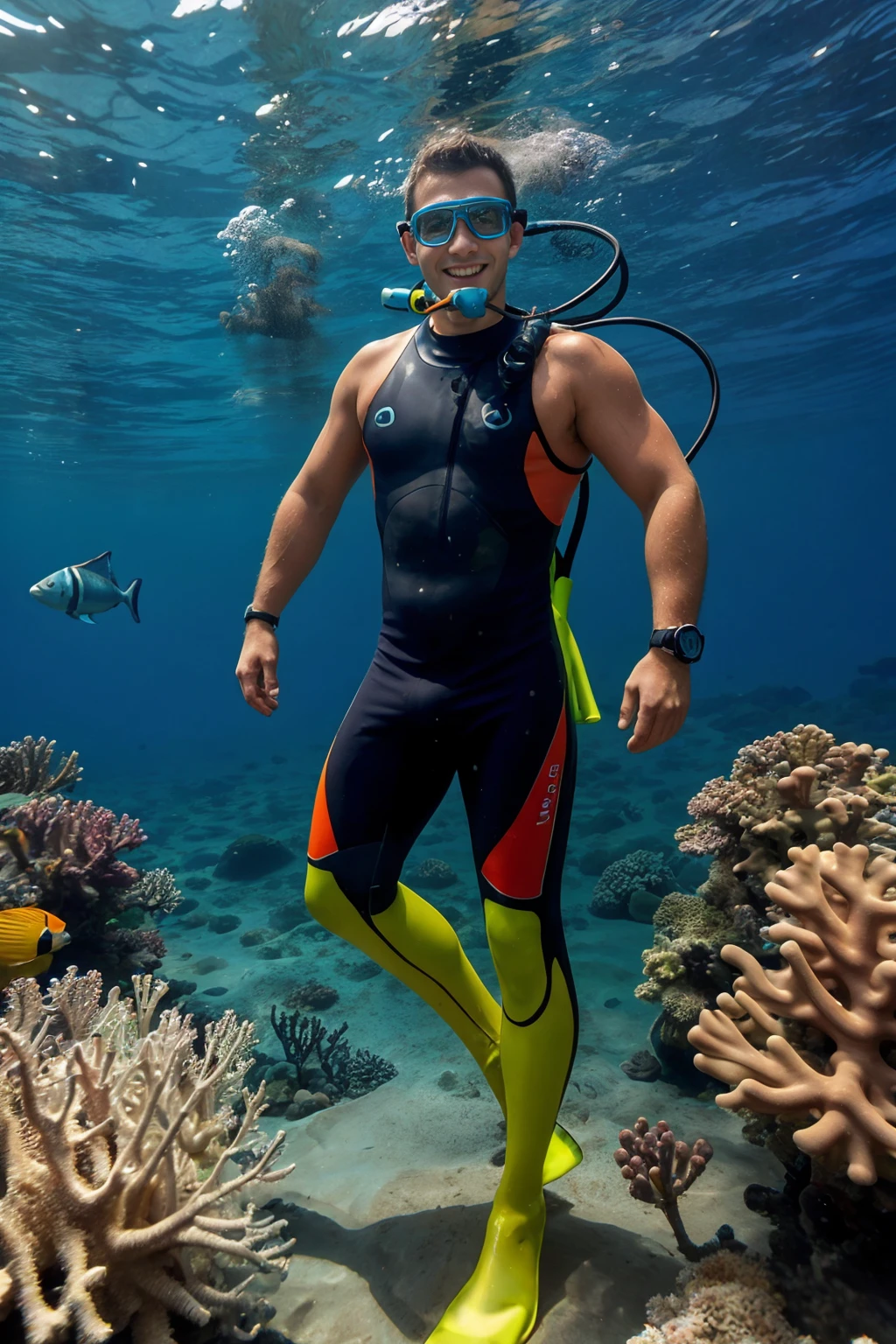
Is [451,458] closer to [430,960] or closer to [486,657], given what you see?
[486,657]

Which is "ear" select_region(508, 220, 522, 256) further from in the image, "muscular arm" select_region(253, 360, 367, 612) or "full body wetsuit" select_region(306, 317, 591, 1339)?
"muscular arm" select_region(253, 360, 367, 612)

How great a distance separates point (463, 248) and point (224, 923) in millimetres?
9564

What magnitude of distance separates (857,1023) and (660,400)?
103 feet

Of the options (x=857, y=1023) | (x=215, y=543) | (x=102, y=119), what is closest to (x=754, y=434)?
(x=102, y=119)

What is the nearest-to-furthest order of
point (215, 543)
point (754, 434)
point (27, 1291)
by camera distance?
point (27, 1291) → point (754, 434) → point (215, 543)

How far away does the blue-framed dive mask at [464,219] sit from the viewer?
277 centimetres

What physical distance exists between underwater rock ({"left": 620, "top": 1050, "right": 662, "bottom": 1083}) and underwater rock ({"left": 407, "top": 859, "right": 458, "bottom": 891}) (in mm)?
6319

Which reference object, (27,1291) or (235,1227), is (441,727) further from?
(27,1291)

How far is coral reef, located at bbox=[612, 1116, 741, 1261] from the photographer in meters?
2.39

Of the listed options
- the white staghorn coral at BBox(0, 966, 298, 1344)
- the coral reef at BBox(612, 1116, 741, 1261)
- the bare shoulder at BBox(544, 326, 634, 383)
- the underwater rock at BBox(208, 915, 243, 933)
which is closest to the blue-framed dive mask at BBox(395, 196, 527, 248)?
the bare shoulder at BBox(544, 326, 634, 383)

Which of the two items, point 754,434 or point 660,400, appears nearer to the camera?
point 660,400

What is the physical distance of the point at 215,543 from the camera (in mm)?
68250

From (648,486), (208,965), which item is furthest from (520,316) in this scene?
(208,965)

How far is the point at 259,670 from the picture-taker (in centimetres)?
304
